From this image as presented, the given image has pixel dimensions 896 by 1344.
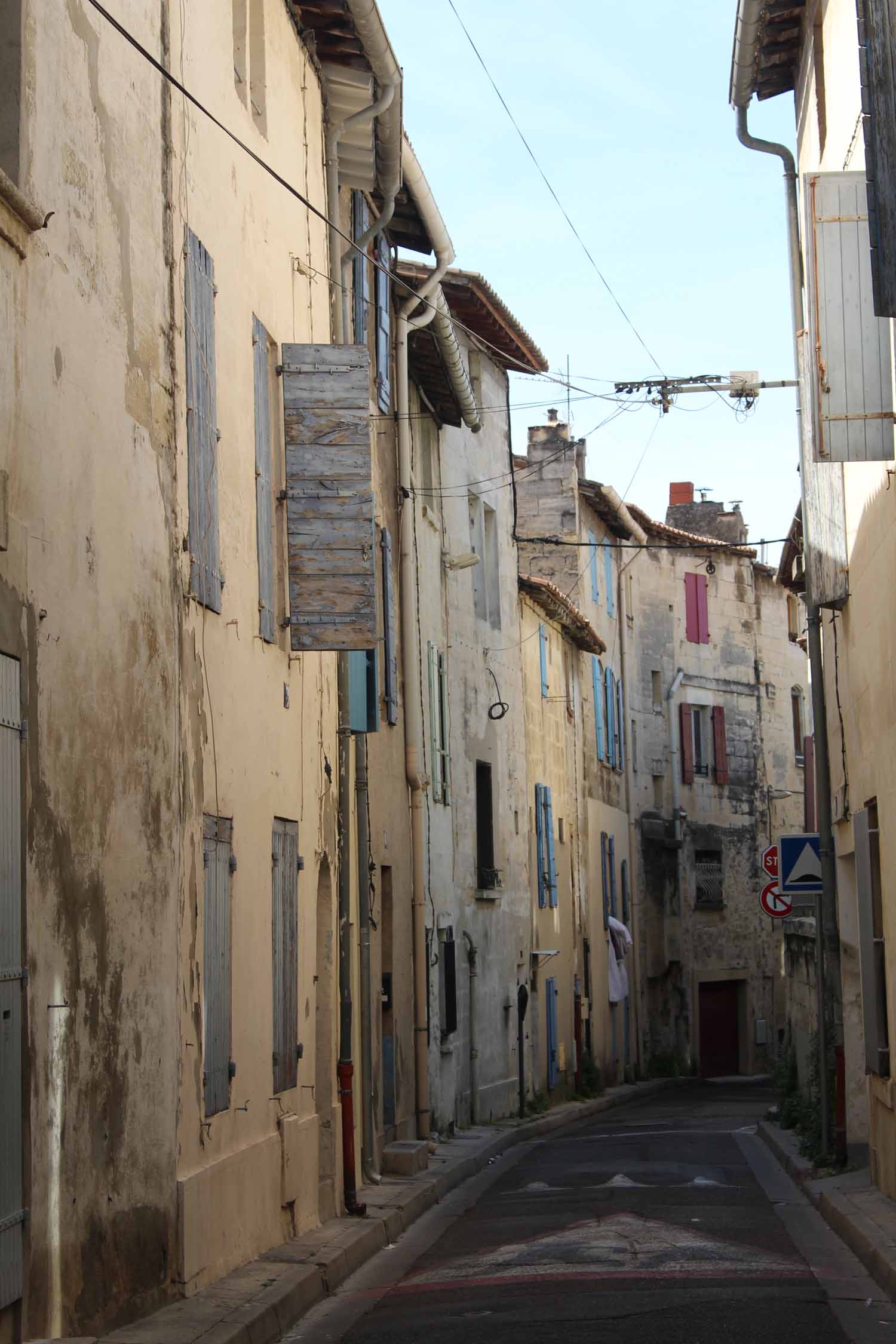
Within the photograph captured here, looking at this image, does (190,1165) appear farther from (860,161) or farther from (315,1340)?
(860,161)

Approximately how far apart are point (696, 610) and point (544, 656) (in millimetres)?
12522

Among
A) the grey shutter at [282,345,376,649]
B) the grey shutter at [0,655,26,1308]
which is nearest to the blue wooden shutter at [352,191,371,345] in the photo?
the grey shutter at [282,345,376,649]

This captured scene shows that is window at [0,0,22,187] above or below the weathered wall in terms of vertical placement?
above

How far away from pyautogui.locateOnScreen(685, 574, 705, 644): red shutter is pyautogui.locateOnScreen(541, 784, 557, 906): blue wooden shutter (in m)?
12.4

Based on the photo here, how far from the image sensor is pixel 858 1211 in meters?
10.9

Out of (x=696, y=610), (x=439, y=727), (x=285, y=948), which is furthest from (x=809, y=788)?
(x=285, y=948)

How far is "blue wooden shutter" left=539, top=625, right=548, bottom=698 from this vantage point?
26.2 metres

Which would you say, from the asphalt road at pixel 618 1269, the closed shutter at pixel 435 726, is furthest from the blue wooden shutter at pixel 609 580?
the asphalt road at pixel 618 1269

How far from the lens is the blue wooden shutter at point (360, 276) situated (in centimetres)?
1488

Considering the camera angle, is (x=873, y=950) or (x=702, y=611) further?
(x=702, y=611)

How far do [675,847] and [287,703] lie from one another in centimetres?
2594

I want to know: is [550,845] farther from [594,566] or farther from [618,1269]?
[618,1269]

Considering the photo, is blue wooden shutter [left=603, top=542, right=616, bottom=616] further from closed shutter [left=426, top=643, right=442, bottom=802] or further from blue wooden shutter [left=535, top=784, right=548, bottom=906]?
closed shutter [left=426, top=643, right=442, bottom=802]

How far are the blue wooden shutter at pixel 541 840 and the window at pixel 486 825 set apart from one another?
2891 mm
